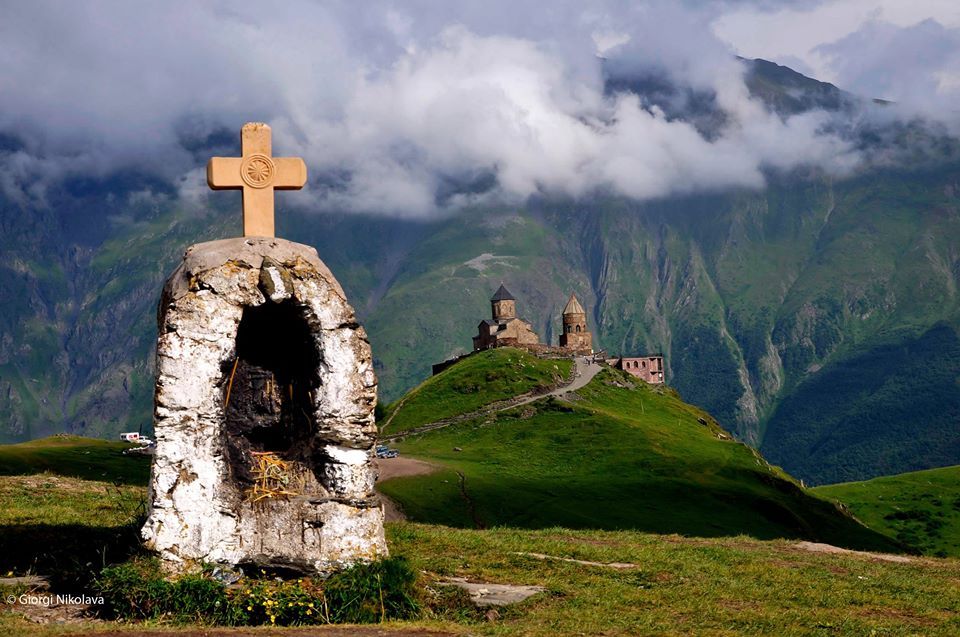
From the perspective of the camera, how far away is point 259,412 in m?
23.5

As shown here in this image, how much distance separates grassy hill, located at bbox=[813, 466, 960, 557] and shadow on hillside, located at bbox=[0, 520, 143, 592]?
74943 millimetres

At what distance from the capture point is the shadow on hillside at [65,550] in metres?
20.3

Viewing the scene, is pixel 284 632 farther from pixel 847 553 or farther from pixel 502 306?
pixel 502 306

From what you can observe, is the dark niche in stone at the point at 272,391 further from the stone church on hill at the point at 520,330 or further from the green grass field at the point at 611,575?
the stone church on hill at the point at 520,330

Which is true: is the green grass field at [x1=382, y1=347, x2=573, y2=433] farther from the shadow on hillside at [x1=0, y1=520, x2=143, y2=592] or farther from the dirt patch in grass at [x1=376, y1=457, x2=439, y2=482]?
the shadow on hillside at [x1=0, y1=520, x2=143, y2=592]

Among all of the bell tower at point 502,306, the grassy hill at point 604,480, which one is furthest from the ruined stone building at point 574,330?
the grassy hill at point 604,480

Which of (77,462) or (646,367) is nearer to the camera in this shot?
(77,462)

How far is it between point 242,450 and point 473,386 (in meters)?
96.1

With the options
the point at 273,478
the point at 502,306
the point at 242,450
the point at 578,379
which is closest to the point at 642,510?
the point at 242,450

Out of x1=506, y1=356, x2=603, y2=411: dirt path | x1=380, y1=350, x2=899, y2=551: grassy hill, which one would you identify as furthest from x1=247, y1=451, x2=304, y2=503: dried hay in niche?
x1=506, y1=356, x2=603, y2=411: dirt path

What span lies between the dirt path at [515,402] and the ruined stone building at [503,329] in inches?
802

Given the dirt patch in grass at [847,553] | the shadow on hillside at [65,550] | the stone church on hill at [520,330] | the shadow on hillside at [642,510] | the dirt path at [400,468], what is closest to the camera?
the shadow on hillside at [65,550]

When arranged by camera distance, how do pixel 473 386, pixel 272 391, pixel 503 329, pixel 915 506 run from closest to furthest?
pixel 272 391 < pixel 915 506 < pixel 473 386 < pixel 503 329

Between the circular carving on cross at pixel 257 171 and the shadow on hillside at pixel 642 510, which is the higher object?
the circular carving on cross at pixel 257 171
